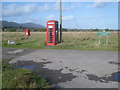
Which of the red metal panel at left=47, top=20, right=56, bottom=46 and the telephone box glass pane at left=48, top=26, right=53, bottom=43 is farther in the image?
the telephone box glass pane at left=48, top=26, right=53, bottom=43

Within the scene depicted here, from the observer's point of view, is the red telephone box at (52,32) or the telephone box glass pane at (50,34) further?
the telephone box glass pane at (50,34)

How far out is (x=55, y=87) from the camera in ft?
12.5

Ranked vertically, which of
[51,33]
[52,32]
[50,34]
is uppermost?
[52,32]

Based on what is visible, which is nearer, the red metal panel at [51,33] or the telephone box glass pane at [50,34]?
the red metal panel at [51,33]

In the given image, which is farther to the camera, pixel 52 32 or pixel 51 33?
pixel 51 33

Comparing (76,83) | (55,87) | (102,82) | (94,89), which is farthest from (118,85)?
(55,87)

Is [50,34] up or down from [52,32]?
down

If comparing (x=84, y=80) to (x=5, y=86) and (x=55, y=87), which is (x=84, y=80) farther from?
(x=5, y=86)

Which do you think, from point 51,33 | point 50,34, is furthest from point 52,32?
point 50,34

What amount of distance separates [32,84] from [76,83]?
4.94 ft

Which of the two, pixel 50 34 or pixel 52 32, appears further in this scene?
pixel 50 34

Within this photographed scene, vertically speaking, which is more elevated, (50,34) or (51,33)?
(51,33)

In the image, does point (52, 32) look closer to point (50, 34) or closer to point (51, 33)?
point (51, 33)

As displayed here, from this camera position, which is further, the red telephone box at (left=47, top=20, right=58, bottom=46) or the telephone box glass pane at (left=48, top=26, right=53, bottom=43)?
the telephone box glass pane at (left=48, top=26, right=53, bottom=43)
